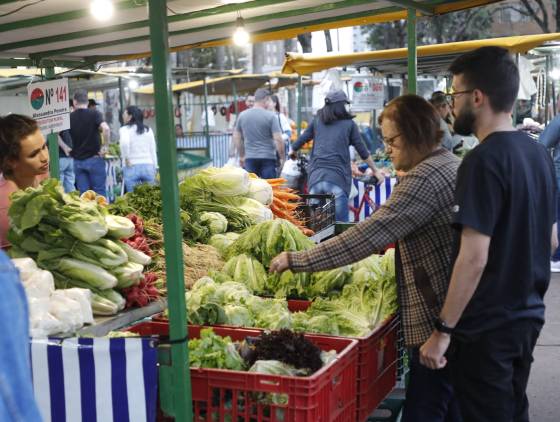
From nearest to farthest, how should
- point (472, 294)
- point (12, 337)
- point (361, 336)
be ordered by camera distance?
point (12, 337), point (472, 294), point (361, 336)

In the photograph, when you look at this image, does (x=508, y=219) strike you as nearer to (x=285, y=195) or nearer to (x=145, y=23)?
(x=145, y=23)

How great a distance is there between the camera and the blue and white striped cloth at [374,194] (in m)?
12.0

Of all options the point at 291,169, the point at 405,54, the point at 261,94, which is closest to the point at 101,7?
the point at 405,54

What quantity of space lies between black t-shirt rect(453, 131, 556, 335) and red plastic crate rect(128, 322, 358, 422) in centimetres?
58

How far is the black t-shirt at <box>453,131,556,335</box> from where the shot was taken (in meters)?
2.96

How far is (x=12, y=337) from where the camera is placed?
1300mm

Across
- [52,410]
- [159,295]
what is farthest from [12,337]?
[159,295]

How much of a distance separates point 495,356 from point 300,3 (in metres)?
3.46

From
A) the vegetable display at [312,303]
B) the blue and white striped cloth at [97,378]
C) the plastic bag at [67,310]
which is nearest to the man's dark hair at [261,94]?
the vegetable display at [312,303]

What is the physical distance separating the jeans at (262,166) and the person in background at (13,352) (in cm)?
1087

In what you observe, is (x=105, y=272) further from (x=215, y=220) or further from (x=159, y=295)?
(x=215, y=220)

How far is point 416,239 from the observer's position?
359 centimetres

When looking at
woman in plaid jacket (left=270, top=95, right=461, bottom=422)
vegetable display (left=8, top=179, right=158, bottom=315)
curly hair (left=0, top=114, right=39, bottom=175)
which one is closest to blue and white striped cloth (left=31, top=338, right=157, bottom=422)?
vegetable display (left=8, top=179, right=158, bottom=315)

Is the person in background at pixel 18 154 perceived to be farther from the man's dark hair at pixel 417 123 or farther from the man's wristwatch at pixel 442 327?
the man's wristwatch at pixel 442 327
